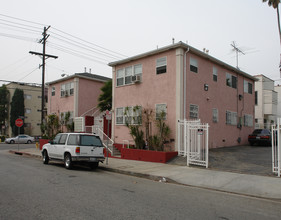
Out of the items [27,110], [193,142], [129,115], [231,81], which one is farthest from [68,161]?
[27,110]

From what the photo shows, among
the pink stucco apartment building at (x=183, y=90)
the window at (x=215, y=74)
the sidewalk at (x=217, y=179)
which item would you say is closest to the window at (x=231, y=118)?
the pink stucco apartment building at (x=183, y=90)

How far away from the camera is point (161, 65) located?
1647 cm

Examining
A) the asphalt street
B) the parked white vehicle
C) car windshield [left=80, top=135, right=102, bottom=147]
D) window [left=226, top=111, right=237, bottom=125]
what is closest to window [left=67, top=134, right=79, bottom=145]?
car windshield [left=80, top=135, right=102, bottom=147]

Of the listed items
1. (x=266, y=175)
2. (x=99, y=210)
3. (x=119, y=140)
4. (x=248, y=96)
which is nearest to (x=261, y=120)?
(x=248, y=96)

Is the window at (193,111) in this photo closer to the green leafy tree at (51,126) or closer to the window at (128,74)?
the window at (128,74)

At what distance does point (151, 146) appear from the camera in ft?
49.5

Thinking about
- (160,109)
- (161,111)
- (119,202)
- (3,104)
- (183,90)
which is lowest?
(119,202)

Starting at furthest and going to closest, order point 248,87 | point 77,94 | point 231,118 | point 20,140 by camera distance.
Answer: point 20,140, point 77,94, point 248,87, point 231,118

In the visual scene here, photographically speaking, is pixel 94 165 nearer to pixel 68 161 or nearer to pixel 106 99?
pixel 68 161

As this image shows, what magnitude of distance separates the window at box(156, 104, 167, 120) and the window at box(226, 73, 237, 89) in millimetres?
6874

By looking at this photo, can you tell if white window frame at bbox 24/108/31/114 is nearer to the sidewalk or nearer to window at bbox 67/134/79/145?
window at bbox 67/134/79/145

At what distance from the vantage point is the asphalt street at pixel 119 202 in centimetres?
528

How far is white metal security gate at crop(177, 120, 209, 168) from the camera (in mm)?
11867

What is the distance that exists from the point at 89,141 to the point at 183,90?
644cm
